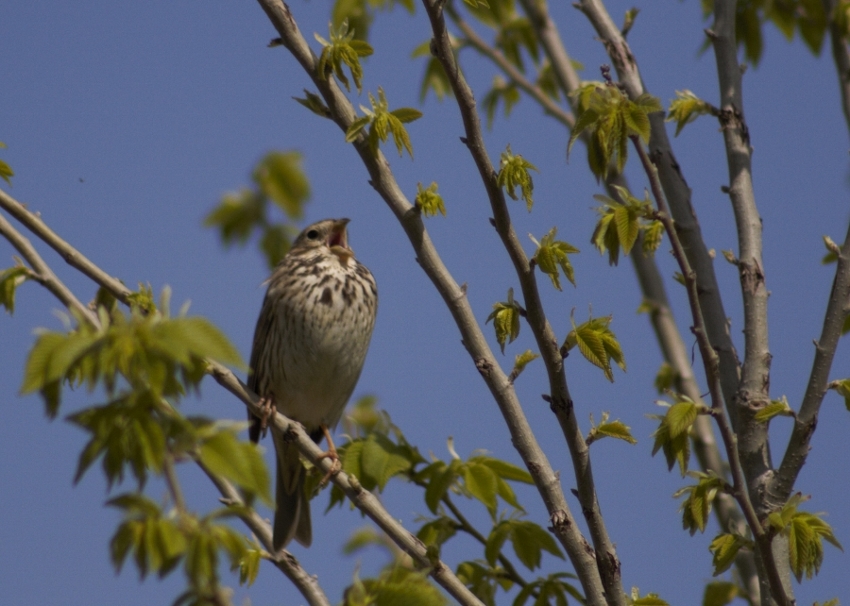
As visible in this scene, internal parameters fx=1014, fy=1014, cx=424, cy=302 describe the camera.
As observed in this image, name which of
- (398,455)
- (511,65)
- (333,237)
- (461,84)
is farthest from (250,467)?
(511,65)

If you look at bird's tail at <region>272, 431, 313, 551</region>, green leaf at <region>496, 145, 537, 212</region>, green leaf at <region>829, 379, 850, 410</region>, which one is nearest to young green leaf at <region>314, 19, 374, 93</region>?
green leaf at <region>496, 145, 537, 212</region>

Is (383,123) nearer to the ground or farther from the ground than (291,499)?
farther from the ground

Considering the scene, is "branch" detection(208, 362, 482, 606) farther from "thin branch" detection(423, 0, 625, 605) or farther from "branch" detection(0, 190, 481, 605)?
"thin branch" detection(423, 0, 625, 605)

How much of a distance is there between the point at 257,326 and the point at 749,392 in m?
3.31

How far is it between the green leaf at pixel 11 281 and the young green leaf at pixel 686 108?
3.12m

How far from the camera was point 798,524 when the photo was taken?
3.72 m

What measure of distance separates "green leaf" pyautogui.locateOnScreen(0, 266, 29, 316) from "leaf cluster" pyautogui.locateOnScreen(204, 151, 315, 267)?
2.14 meters

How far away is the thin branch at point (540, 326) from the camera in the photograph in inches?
143

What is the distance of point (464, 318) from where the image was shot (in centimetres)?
407

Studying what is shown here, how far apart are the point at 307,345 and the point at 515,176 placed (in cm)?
289

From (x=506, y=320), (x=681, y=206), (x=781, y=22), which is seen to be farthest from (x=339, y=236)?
(x=506, y=320)

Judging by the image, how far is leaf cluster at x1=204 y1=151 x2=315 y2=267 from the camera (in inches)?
229

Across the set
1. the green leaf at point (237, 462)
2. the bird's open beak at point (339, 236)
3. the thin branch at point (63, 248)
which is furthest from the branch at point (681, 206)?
the green leaf at point (237, 462)

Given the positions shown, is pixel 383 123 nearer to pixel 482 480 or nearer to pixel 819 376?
pixel 482 480
